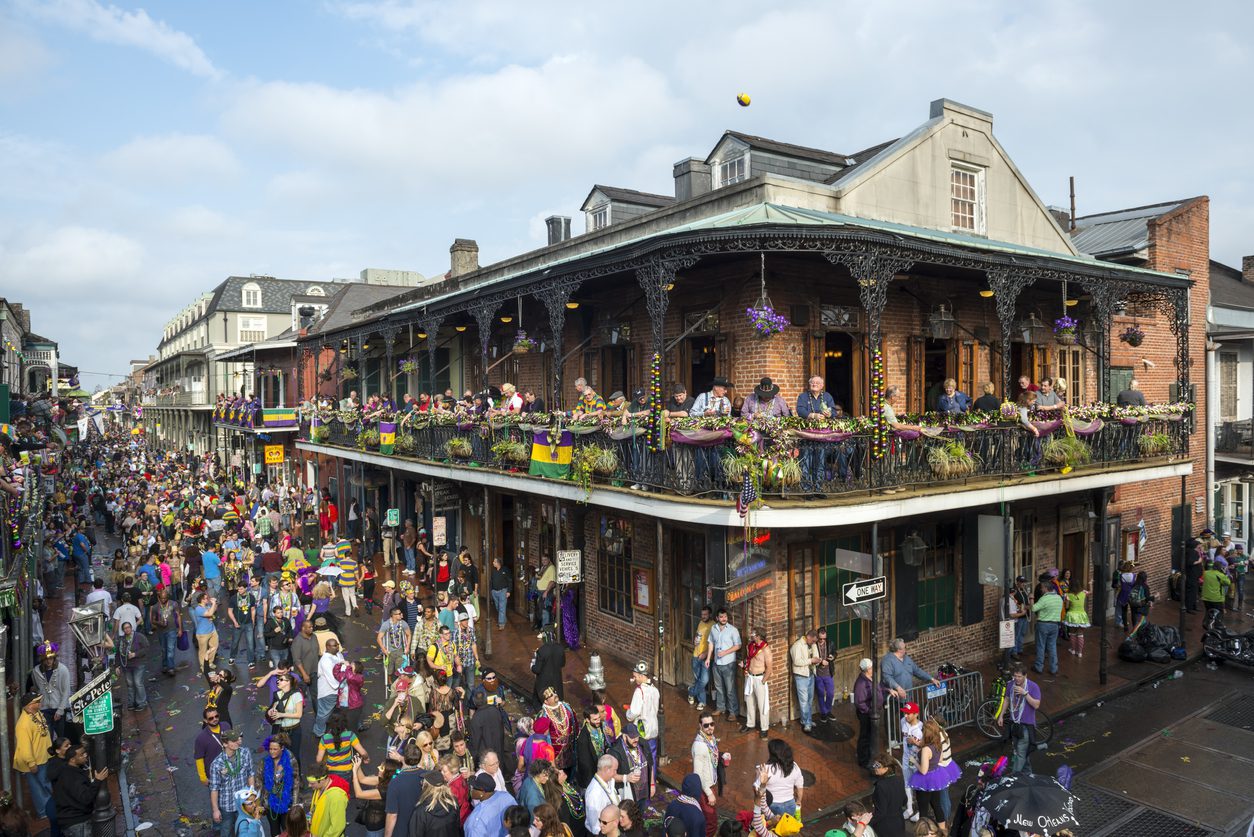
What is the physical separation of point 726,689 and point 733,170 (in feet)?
32.7

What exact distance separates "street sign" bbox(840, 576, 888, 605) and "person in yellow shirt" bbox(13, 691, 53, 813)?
939 cm

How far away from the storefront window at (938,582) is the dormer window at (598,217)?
36.4 ft

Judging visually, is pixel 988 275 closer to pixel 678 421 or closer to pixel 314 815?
pixel 678 421

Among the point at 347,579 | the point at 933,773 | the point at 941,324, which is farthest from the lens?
the point at 347,579

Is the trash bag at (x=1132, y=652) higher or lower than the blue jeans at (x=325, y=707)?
lower

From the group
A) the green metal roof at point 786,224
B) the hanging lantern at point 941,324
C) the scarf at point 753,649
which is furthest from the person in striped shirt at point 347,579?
the hanging lantern at point 941,324

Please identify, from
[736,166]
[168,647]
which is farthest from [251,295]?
[736,166]

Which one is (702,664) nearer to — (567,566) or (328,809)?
(567,566)

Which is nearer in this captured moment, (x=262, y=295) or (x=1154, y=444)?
(x=1154, y=444)

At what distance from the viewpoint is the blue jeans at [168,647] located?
14.2 meters

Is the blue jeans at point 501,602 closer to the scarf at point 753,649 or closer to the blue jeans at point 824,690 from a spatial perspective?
the scarf at point 753,649

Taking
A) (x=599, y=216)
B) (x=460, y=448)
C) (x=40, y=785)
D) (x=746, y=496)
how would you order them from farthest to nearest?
1. (x=599, y=216)
2. (x=460, y=448)
3. (x=746, y=496)
4. (x=40, y=785)

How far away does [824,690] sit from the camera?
1129 centimetres

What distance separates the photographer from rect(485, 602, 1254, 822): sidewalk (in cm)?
961
